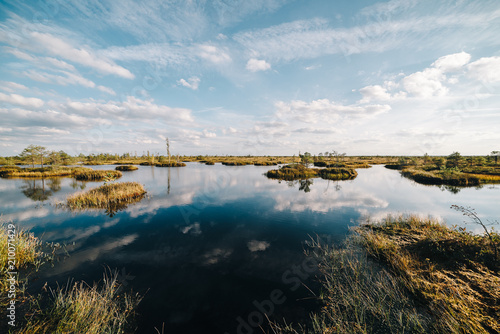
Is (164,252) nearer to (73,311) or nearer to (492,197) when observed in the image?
(73,311)

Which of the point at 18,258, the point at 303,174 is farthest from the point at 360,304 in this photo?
the point at 303,174

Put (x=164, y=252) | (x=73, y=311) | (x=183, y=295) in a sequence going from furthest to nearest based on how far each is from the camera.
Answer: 1. (x=164, y=252)
2. (x=183, y=295)
3. (x=73, y=311)

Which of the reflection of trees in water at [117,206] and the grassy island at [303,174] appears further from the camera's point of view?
the grassy island at [303,174]

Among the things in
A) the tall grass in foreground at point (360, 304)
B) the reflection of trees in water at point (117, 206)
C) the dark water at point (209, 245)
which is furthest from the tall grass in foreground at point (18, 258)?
the tall grass in foreground at point (360, 304)

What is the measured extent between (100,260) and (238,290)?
9.42m

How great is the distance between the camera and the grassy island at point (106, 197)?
2239 centimetres

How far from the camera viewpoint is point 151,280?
9617 mm

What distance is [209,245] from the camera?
1359 centimetres

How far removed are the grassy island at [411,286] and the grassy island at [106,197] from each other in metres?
25.9

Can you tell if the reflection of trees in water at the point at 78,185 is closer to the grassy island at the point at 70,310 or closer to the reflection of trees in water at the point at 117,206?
the reflection of trees in water at the point at 117,206

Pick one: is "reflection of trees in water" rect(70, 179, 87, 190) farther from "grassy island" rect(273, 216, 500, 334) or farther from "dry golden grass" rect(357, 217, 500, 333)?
"dry golden grass" rect(357, 217, 500, 333)

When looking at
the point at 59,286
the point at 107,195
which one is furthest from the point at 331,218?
the point at 107,195

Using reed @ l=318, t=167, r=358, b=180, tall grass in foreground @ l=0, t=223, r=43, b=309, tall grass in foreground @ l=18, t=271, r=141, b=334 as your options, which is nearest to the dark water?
tall grass in foreground @ l=18, t=271, r=141, b=334

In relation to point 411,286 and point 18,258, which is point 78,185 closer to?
point 18,258
